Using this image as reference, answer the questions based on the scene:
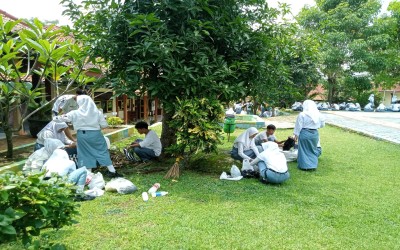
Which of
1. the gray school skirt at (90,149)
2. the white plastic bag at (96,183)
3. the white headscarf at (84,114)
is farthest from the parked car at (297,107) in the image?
the white plastic bag at (96,183)

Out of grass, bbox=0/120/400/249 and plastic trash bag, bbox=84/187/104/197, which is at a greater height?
plastic trash bag, bbox=84/187/104/197

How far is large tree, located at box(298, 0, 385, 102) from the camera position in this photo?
24.0 metres

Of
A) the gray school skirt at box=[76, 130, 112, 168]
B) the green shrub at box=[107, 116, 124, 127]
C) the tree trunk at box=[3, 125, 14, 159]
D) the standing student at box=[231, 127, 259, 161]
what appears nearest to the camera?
the gray school skirt at box=[76, 130, 112, 168]

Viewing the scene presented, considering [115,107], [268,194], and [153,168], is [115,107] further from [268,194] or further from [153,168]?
[268,194]

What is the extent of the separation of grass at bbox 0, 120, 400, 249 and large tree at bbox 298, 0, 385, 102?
809 inches

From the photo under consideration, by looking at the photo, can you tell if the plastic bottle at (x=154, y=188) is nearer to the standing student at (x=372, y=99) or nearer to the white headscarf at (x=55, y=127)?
the white headscarf at (x=55, y=127)

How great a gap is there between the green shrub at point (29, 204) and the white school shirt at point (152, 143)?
4.13 meters

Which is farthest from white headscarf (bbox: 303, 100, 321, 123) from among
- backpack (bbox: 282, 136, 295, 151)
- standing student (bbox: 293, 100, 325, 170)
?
backpack (bbox: 282, 136, 295, 151)

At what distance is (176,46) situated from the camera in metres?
5.17

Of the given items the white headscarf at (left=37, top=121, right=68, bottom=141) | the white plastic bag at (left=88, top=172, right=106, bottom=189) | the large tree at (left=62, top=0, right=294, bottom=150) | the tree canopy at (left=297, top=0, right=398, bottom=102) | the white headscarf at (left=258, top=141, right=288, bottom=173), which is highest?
the tree canopy at (left=297, top=0, right=398, bottom=102)

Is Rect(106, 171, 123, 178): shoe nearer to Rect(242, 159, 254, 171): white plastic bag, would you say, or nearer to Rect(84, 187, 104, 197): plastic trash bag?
Rect(84, 187, 104, 197): plastic trash bag

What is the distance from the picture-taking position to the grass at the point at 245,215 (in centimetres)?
321

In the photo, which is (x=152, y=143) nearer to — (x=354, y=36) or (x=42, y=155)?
(x=42, y=155)

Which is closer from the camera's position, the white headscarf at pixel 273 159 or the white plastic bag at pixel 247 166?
the white headscarf at pixel 273 159
